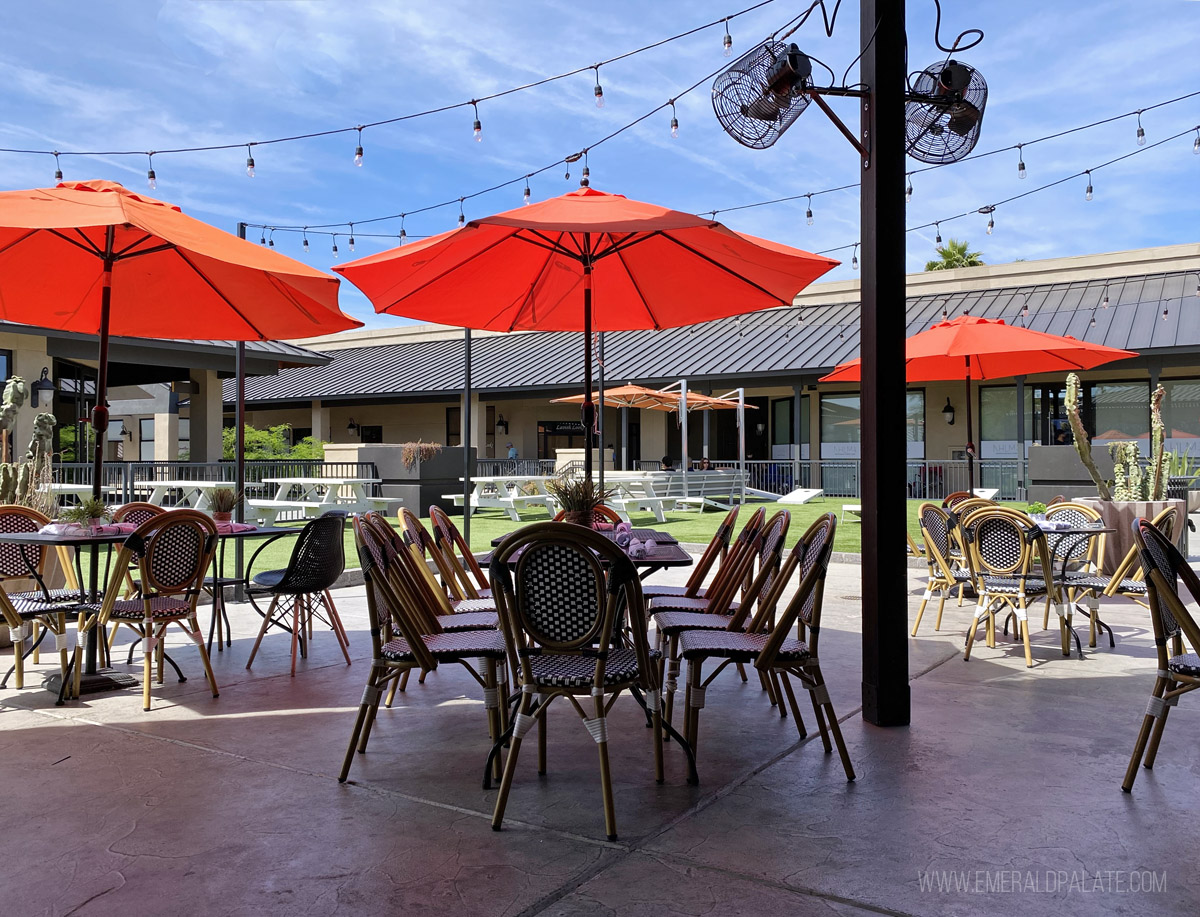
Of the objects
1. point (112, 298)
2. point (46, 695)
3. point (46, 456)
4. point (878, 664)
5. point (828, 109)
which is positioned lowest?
point (46, 695)

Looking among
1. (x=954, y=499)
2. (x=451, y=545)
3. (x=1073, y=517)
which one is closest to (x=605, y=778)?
(x=451, y=545)

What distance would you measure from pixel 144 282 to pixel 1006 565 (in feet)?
20.1

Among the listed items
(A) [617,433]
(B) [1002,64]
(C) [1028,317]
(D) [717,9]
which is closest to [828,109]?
(D) [717,9]

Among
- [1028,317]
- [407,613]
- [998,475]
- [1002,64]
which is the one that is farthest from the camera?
[1028,317]

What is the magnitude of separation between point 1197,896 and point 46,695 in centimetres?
522

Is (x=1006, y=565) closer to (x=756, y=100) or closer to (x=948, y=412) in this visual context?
(x=756, y=100)

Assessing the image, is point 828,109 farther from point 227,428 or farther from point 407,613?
point 227,428

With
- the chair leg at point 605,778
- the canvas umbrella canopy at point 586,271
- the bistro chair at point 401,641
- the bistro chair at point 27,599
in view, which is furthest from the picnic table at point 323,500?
the chair leg at point 605,778

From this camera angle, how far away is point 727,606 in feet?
15.5

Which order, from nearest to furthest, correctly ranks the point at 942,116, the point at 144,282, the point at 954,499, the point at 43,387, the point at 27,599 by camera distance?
the point at 942,116, the point at 27,599, the point at 144,282, the point at 954,499, the point at 43,387

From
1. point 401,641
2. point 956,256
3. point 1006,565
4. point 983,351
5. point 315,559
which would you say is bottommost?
point 401,641

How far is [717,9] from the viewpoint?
30.3 ft

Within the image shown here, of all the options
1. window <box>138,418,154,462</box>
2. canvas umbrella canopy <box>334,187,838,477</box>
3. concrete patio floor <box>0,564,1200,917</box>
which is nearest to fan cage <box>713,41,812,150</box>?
canvas umbrella canopy <box>334,187,838,477</box>

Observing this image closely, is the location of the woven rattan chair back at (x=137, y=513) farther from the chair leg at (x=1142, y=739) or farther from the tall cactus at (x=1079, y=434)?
the tall cactus at (x=1079, y=434)
